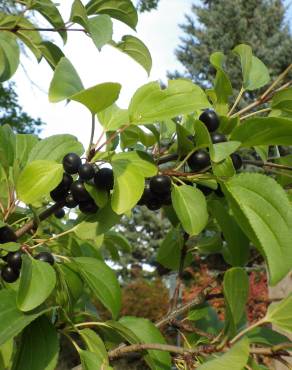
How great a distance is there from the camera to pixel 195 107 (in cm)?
75

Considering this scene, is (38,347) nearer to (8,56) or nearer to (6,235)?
(6,235)

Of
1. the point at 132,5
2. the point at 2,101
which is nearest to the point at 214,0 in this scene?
the point at 2,101

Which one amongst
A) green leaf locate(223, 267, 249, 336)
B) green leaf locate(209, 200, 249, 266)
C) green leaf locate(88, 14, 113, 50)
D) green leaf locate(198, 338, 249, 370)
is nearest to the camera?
green leaf locate(198, 338, 249, 370)

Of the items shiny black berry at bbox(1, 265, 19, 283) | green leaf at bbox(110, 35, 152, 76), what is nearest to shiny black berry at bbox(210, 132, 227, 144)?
shiny black berry at bbox(1, 265, 19, 283)

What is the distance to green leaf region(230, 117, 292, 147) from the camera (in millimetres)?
734

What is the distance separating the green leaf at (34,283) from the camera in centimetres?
72

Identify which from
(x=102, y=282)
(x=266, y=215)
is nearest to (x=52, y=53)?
(x=102, y=282)

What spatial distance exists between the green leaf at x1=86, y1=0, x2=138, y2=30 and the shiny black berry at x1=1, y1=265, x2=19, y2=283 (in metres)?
0.68

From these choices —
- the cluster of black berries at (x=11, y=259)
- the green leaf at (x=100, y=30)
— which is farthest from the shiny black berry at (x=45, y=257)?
the green leaf at (x=100, y=30)

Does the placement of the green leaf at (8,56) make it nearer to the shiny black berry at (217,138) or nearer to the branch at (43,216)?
the branch at (43,216)

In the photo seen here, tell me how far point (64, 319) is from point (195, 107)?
393 millimetres

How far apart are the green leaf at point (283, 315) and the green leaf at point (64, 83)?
1.29 ft

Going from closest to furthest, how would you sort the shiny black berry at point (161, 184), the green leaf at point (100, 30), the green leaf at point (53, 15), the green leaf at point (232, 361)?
the green leaf at point (232, 361) < the shiny black berry at point (161, 184) < the green leaf at point (100, 30) < the green leaf at point (53, 15)

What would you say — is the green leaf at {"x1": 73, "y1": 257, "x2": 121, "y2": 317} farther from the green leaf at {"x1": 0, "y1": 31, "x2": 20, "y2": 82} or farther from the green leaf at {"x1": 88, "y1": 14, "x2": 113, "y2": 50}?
the green leaf at {"x1": 0, "y1": 31, "x2": 20, "y2": 82}
